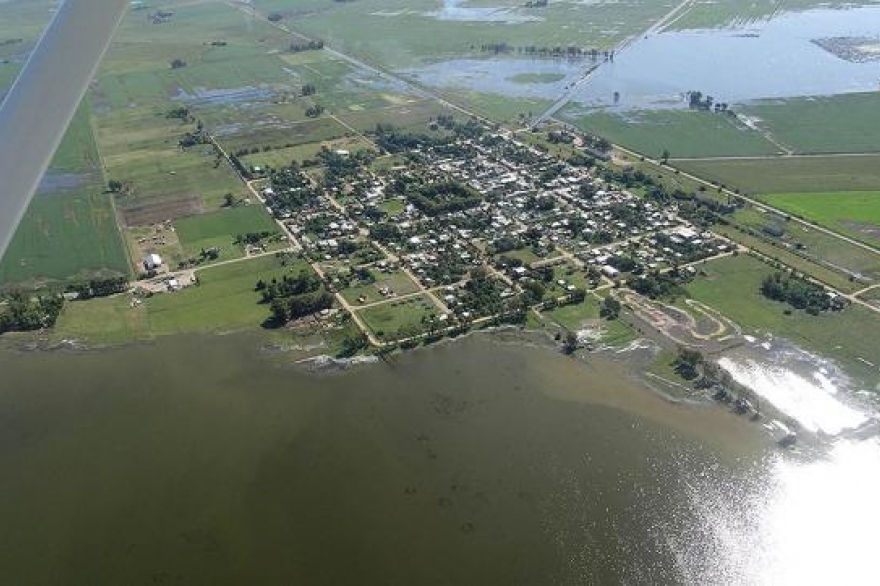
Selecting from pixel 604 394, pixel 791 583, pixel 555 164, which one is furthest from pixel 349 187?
pixel 791 583

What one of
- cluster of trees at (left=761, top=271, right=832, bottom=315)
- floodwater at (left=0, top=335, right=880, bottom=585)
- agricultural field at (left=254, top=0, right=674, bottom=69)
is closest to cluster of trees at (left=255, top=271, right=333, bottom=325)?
floodwater at (left=0, top=335, right=880, bottom=585)

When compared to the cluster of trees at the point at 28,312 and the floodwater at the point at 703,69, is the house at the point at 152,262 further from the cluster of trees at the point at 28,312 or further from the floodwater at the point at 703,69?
the floodwater at the point at 703,69

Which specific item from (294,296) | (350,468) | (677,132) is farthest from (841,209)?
(350,468)

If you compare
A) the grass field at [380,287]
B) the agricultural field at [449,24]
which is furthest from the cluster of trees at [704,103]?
the grass field at [380,287]

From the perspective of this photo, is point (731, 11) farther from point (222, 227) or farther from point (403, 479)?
point (403, 479)

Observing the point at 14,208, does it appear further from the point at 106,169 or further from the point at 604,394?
the point at 106,169
